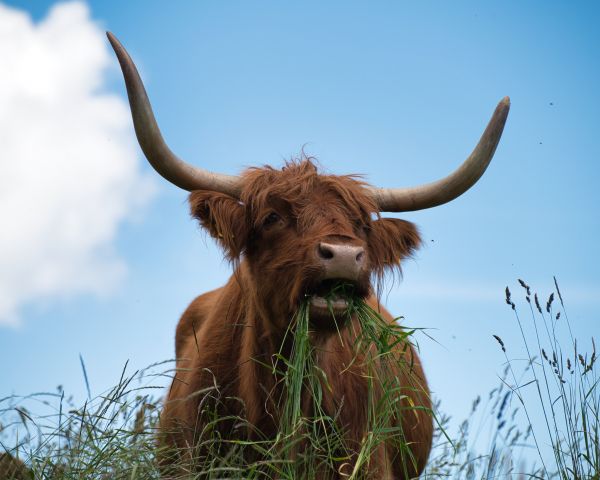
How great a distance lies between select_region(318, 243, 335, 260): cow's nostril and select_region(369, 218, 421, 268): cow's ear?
2.90 feet

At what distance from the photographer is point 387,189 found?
585 cm

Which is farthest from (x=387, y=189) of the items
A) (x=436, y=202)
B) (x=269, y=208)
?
(x=269, y=208)

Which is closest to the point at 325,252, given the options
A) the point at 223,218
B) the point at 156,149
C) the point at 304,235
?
the point at 304,235

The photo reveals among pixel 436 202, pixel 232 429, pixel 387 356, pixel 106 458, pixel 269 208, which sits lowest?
pixel 106 458

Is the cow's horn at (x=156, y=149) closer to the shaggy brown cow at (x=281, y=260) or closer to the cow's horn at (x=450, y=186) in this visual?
the shaggy brown cow at (x=281, y=260)

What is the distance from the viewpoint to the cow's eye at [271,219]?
500 centimetres

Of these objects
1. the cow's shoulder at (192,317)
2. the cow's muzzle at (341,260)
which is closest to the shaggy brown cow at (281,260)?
the cow's muzzle at (341,260)

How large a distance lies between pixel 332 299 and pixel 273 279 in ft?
1.33

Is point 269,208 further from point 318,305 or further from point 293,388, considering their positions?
point 293,388

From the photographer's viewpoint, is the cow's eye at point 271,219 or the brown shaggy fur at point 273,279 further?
the cow's eye at point 271,219

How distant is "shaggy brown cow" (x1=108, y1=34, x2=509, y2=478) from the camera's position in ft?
15.3

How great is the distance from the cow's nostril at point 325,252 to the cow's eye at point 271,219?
0.56 metres

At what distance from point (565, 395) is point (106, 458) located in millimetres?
2470

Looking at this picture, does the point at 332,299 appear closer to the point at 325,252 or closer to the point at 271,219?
the point at 325,252
